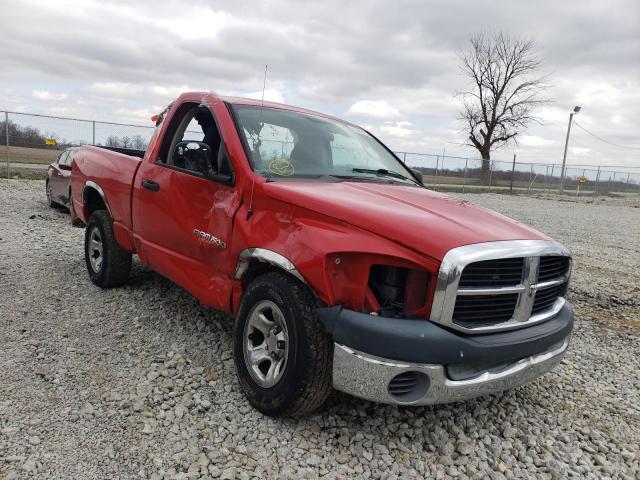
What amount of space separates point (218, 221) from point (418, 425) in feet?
5.96

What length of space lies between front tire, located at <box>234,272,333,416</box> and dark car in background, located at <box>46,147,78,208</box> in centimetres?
796

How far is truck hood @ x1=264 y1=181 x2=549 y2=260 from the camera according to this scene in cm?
253

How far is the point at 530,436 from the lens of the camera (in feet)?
9.89

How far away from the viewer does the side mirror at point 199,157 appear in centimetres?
338

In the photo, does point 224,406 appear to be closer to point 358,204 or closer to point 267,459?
Result: point 267,459

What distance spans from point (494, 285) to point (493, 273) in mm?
67

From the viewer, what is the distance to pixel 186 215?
3.71m

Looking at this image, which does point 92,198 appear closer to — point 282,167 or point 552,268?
point 282,167

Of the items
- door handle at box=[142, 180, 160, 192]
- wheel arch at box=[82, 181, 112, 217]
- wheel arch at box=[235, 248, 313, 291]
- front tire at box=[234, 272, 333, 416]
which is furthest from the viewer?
wheel arch at box=[82, 181, 112, 217]

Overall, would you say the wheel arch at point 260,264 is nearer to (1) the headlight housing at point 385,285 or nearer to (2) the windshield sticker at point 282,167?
(1) the headlight housing at point 385,285

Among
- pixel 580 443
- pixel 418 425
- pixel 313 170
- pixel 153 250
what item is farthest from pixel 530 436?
pixel 153 250

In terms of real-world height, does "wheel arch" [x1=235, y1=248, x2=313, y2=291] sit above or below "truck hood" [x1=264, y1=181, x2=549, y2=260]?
below

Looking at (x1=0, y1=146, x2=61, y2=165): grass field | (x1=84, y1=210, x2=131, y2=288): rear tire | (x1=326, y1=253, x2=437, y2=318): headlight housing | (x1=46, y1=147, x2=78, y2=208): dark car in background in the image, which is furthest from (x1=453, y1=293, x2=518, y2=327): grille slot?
(x1=0, y1=146, x2=61, y2=165): grass field

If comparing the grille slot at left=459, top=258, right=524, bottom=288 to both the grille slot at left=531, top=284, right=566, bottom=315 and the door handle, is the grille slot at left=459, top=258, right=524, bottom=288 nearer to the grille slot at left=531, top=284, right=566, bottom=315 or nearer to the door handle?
the grille slot at left=531, top=284, right=566, bottom=315
